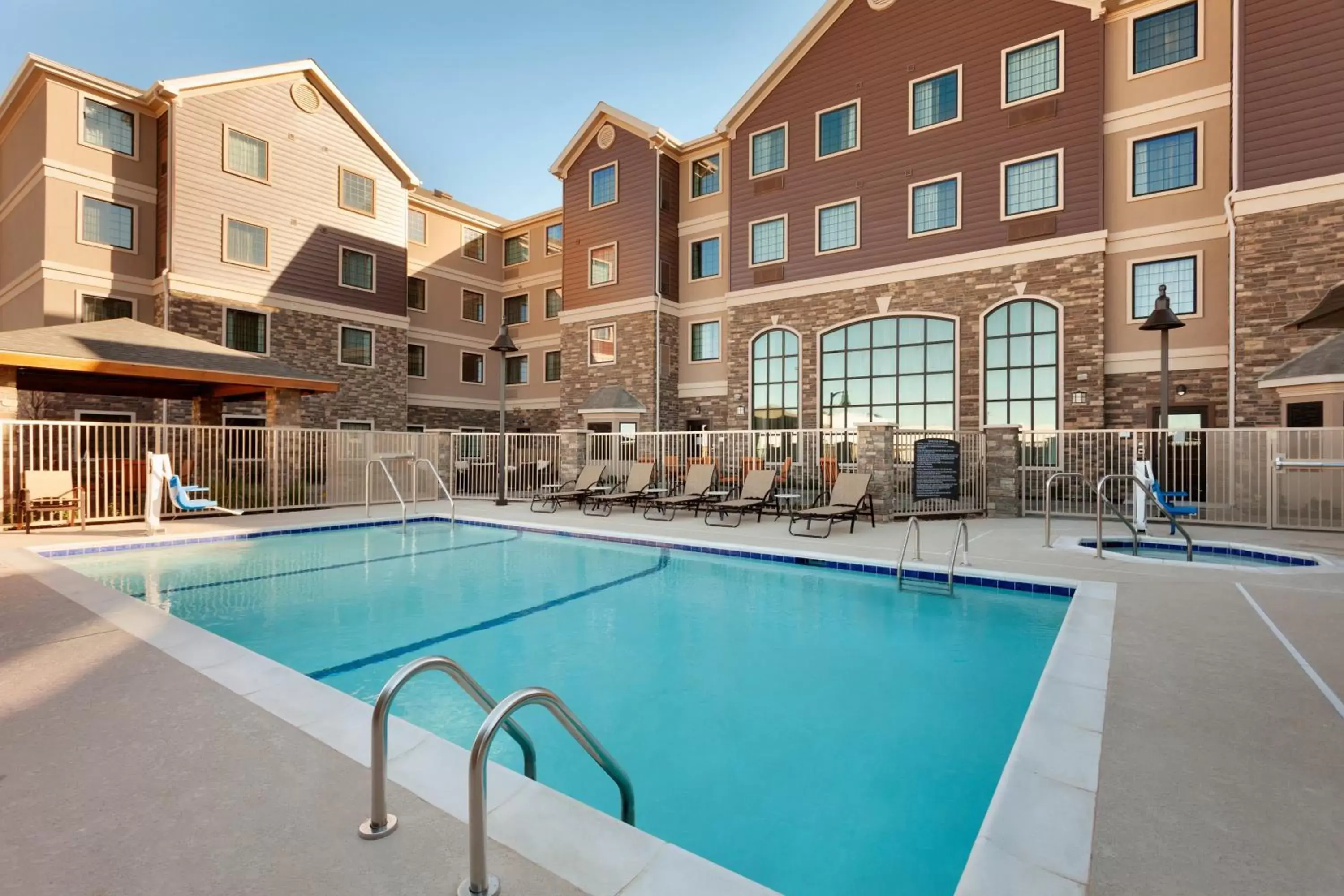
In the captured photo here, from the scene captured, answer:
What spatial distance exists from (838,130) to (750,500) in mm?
12744

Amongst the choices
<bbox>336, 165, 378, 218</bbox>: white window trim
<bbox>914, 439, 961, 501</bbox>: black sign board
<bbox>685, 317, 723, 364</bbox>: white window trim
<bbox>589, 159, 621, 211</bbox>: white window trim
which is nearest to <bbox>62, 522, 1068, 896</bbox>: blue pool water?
<bbox>914, 439, 961, 501</bbox>: black sign board

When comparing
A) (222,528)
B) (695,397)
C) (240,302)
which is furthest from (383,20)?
(222,528)

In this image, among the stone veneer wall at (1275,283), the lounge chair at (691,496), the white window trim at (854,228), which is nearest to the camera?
the stone veneer wall at (1275,283)

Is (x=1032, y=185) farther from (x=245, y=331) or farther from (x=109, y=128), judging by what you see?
(x=109, y=128)

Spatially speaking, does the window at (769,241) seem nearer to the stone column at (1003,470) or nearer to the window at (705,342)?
the window at (705,342)

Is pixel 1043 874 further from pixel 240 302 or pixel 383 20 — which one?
pixel 383 20

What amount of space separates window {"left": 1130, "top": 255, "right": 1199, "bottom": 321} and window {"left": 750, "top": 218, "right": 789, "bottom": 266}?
29.3 ft

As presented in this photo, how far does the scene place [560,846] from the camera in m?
2.07

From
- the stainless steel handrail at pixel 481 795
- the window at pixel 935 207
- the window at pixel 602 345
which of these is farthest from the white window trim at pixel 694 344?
the stainless steel handrail at pixel 481 795

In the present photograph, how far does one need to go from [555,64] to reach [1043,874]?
26.2 meters

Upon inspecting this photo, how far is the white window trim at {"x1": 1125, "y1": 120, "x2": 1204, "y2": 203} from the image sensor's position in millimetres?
13953

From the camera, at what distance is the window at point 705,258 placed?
21.4 metres

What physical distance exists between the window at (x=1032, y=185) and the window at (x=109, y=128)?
2367 cm

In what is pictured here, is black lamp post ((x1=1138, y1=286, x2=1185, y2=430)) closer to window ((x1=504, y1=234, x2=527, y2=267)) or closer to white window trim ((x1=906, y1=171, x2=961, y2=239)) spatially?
white window trim ((x1=906, y1=171, x2=961, y2=239))
